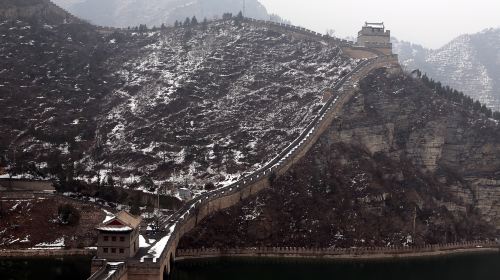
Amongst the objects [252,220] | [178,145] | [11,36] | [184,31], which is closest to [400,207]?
[252,220]

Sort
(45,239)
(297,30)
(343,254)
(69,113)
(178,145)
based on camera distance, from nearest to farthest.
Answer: (45,239) → (343,254) → (178,145) → (69,113) → (297,30)

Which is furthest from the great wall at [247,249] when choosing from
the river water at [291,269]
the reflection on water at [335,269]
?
the reflection on water at [335,269]

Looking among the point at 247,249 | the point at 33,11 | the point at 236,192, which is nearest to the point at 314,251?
the point at 247,249

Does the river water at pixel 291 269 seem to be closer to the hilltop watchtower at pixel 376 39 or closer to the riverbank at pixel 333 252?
the riverbank at pixel 333 252

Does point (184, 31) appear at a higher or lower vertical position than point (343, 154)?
higher

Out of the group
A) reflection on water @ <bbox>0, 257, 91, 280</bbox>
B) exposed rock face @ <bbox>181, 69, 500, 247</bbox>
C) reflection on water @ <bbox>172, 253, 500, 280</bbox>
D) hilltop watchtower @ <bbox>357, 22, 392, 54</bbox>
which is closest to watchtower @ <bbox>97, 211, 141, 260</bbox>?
reflection on water @ <bbox>0, 257, 91, 280</bbox>

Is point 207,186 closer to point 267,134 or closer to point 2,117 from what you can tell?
point 267,134
